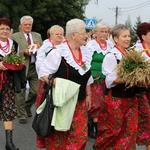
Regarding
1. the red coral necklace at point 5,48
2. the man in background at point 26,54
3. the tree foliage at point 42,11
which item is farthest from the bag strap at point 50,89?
the tree foliage at point 42,11

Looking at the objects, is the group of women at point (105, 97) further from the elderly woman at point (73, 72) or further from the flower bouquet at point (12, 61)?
the flower bouquet at point (12, 61)

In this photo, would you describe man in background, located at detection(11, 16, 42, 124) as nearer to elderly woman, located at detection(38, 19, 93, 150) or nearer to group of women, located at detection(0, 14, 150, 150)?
group of women, located at detection(0, 14, 150, 150)

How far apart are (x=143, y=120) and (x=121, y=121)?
0.45 metres

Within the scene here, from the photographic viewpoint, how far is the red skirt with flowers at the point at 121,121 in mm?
4617

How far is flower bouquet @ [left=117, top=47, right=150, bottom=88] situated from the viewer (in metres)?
4.12

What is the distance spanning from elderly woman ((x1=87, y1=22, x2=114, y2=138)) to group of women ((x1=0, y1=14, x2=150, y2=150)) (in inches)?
44.1

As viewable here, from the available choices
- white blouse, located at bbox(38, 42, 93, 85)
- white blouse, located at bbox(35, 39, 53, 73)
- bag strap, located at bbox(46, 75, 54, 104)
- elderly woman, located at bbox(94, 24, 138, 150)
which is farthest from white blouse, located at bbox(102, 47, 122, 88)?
white blouse, located at bbox(35, 39, 53, 73)

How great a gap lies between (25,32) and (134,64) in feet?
11.4

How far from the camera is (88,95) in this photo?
4621 mm

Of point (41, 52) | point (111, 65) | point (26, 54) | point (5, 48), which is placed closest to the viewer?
point (111, 65)

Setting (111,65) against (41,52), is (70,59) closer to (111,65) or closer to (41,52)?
(111,65)

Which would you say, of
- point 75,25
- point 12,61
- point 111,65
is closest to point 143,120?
point 111,65

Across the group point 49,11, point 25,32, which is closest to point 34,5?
point 49,11

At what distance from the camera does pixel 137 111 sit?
4.69 meters
